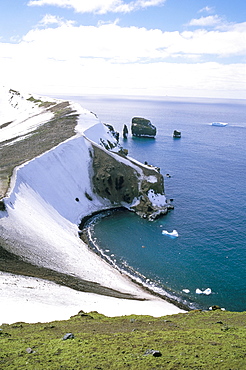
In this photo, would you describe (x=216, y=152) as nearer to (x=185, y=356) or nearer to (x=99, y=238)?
(x=99, y=238)

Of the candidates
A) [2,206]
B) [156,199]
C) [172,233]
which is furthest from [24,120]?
[172,233]

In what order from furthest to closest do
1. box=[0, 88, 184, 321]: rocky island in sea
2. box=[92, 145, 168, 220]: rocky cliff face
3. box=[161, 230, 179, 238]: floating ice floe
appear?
box=[92, 145, 168, 220]: rocky cliff face, box=[161, 230, 179, 238]: floating ice floe, box=[0, 88, 184, 321]: rocky island in sea

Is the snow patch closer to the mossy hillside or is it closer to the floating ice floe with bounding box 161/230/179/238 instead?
the floating ice floe with bounding box 161/230/179/238

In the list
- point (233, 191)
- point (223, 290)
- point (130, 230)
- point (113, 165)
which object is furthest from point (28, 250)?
point (233, 191)

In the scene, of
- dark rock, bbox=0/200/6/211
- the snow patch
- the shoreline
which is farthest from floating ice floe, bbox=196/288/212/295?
dark rock, bbox=0/200/6/211

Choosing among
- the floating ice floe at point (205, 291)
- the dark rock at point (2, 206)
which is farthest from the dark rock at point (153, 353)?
the dark rock at point (2, 206)

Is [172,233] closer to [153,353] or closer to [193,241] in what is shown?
[193,241]
